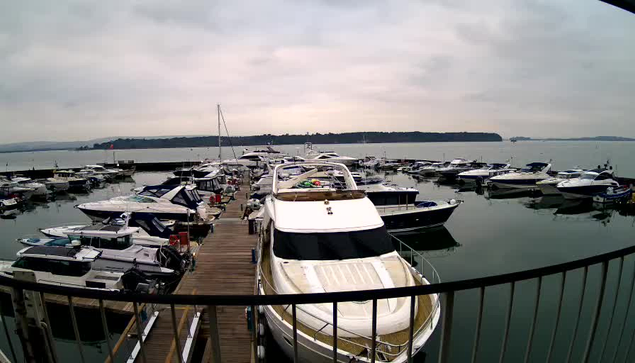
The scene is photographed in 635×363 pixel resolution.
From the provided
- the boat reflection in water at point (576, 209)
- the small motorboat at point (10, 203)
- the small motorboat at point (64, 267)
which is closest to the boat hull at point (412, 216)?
the boat reflection in water at point (576, 209)

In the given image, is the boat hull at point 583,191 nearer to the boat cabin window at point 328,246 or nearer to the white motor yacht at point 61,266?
the boat cabin window at point 328,246

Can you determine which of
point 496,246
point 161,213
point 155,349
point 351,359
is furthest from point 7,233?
point 496,246

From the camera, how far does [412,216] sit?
19.3 meters

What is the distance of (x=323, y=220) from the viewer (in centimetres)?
775

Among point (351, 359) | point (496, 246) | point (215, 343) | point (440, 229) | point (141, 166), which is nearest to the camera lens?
point (215, 343)

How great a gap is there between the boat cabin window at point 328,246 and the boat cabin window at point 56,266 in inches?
297

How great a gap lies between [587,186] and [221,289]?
33.1 meters

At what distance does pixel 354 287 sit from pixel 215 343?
184 inches

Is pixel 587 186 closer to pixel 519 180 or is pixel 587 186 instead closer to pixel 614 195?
pixel 614 195

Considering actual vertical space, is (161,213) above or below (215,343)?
below

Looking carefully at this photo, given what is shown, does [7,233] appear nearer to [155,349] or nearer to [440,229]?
[155,349]

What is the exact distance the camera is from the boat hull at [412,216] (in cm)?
1919

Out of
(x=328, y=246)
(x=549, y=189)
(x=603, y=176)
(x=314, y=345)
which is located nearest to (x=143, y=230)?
(x=328, y=246)

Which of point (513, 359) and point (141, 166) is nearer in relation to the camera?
point (513, 359)
